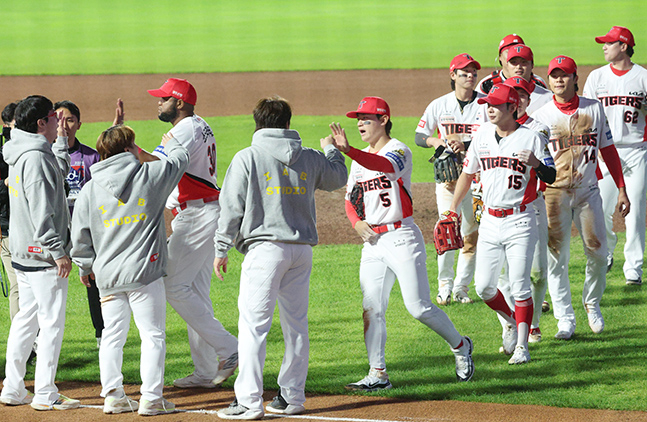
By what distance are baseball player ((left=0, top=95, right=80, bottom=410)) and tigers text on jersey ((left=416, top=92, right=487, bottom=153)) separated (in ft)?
11.9

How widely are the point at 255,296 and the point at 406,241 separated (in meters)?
1.15

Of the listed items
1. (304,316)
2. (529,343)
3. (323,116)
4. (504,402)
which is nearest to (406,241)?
(304,316)

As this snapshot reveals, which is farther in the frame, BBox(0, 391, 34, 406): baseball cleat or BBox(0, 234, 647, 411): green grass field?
BBox(0, 234, 647, 411): green grass field

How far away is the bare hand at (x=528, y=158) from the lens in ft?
18.6

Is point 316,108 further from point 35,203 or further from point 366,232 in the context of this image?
point 35,203

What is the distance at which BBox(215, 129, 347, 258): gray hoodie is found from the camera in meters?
5.05

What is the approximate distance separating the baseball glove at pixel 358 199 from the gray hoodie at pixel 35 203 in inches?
78.7

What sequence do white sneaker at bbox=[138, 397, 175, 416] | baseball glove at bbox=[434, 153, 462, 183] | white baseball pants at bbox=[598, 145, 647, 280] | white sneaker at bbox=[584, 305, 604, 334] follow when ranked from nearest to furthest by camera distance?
white sneaker at bbox=[138, 397, 175, 416] < white sneaker at bbox=[584, 305, 604, 334] < baseball glove at bbox=[434, 153, 462, 183] < white baseball pants at bbox=[598, 145, 647, 280]

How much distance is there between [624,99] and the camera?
26.2ft

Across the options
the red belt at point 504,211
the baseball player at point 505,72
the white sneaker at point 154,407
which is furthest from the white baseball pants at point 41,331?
the baseball player at point 505,72

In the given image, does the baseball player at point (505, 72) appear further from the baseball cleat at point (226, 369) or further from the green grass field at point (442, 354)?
the baseball cleat at point (226, 369)

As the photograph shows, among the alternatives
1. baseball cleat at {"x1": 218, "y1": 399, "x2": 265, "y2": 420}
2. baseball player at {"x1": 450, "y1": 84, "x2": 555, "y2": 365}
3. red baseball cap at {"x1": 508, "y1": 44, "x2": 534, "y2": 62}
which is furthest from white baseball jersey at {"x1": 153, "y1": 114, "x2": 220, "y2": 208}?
red baseball cap at {"x1": 508, "y1": 44, "x2": 534, "y2": 62}

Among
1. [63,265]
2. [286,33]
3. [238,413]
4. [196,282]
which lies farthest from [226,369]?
[286,33]

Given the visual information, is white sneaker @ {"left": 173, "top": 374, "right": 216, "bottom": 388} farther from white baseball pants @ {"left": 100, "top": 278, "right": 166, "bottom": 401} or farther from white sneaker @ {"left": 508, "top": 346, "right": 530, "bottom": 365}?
white sneaker @ {"left": 508, "top": 346, "right": 530, "bottom": 365}
